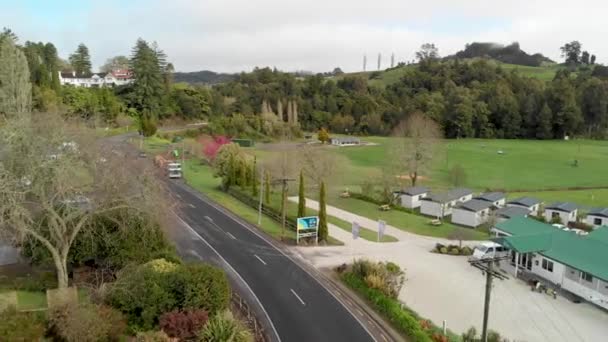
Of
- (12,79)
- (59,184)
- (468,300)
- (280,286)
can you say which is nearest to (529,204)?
(468,300)

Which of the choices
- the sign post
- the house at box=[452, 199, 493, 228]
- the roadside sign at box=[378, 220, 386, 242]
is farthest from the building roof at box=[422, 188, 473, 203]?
the sign post

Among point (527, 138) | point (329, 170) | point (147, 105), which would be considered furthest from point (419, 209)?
point (527, 138)

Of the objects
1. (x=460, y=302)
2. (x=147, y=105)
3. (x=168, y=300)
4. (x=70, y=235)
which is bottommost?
(x=460, y=302)

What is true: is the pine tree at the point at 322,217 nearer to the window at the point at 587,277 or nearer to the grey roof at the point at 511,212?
the grey roof at the point at 511,212

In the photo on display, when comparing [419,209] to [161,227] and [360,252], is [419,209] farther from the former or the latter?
[161,227]

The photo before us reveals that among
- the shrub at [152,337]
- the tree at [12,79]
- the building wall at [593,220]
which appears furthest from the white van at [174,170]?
the building wall at [593,220]

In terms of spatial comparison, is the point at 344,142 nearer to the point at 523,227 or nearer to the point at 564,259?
the point at 523,227

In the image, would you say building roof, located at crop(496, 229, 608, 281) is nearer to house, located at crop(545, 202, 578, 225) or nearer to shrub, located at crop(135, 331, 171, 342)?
house, located at crop(545, 202, 578, 225)
